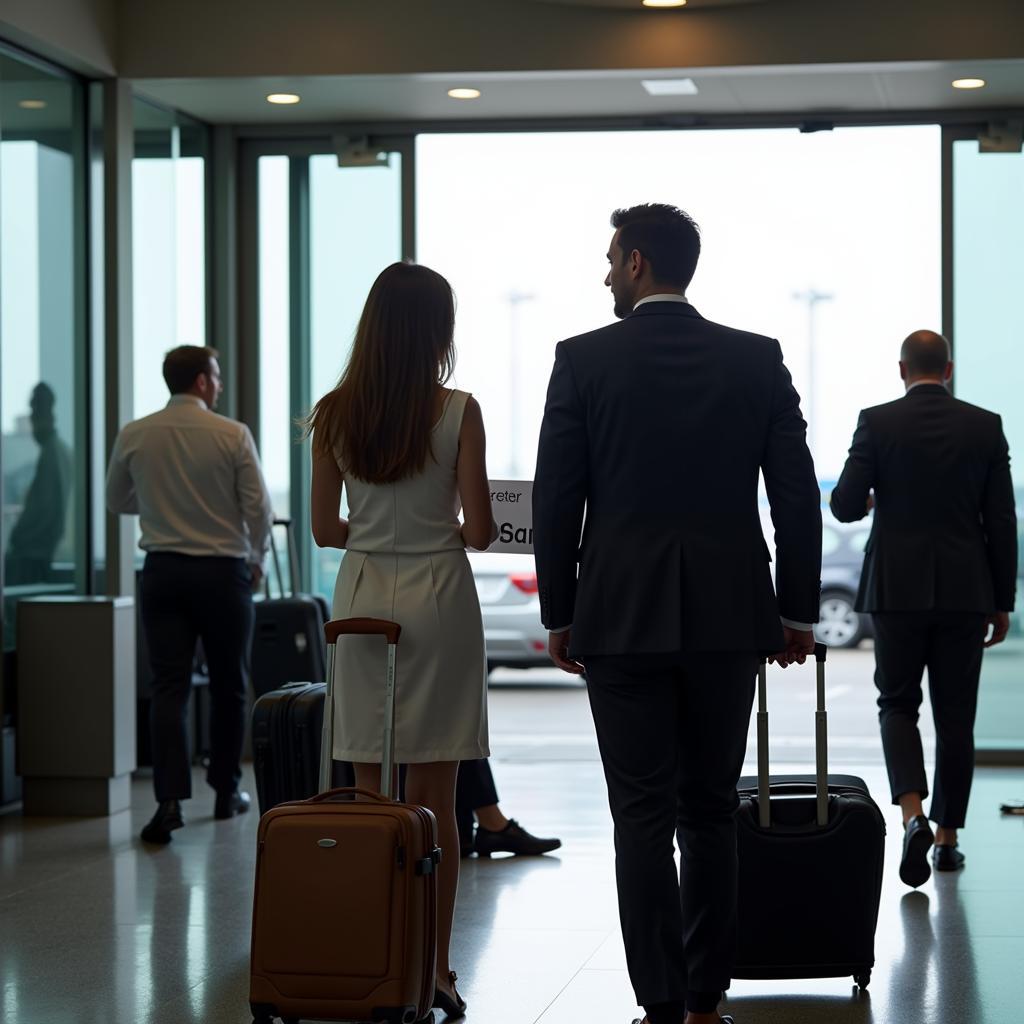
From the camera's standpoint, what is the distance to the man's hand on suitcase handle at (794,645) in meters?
3.19

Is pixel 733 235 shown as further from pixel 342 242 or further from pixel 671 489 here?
pixel 671 489

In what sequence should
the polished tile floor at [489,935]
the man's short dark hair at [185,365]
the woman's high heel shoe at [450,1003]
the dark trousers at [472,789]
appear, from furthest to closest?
1. the man's short dark hair at [185,365]
2. the dark trousers at [472,789]
3. the polished tile floor at [489,935]
4. the woman's high heel shoe at [450,1003]

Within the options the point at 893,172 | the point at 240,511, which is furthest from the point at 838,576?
the point at 240,511

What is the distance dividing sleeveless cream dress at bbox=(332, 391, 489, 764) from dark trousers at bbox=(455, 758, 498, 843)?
1.81 m

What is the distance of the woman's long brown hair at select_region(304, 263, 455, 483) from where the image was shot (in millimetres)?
3428

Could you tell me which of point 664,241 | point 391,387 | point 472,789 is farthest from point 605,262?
point 472,789

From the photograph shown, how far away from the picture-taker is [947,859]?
5.18 metres

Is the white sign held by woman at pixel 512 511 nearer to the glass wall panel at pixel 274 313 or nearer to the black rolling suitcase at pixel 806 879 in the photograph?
the black rolling suitcase at pixel 806 879

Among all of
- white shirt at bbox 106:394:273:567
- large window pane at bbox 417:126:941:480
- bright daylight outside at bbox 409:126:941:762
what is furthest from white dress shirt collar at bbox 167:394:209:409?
large window pane at bbox 417:126:941:480

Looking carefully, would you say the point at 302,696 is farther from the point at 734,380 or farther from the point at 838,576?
the point at 838,576

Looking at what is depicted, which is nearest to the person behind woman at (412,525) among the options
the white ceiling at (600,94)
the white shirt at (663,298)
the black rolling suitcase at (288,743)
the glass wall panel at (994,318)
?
the white shirt at (663,298)

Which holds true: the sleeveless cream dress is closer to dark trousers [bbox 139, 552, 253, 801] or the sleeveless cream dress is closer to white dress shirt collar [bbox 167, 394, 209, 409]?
dark trousers [bbox 139, 552, 253, 801]

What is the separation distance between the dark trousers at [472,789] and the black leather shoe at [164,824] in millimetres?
1116

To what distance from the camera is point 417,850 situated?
322cm
